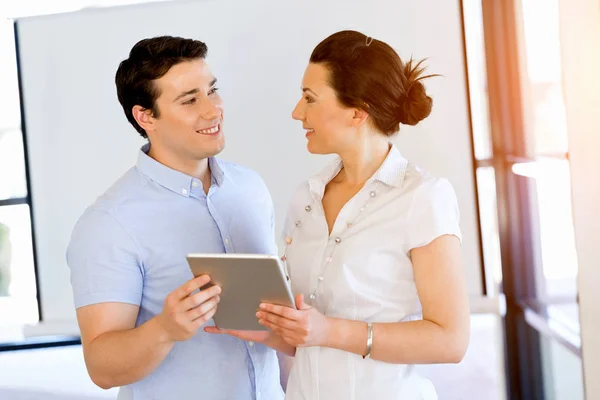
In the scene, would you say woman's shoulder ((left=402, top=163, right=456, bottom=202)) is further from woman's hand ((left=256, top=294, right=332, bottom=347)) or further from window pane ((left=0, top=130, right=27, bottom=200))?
window pane ((left=0, top=130, right=27, bottom=200))

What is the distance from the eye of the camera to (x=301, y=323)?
1644 millimetres

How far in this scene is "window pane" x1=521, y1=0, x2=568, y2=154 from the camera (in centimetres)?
242

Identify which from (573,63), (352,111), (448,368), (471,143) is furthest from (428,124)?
(352,111)

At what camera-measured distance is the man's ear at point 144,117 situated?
216cm

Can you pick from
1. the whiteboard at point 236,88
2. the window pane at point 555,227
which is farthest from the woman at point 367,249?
the whiteboard at point 236,88

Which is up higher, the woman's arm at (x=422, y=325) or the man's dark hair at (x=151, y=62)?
the man's dark hair at (x=151, y=62)

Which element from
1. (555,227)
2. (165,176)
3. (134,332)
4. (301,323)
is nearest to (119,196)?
(165,176)

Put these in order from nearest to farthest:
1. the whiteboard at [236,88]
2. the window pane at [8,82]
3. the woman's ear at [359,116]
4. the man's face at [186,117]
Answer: the woman's ear at [359,116]
the man's face at [186,117]
the whiteboard at [236,88]
the window pane at [8,82]

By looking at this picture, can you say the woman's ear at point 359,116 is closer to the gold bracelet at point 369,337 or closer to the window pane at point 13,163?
the gold bracelet at point 369,337

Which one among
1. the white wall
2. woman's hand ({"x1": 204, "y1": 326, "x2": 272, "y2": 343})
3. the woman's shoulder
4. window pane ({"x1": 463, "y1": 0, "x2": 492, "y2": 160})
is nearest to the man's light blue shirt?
woman's hand ({"x1": 204, "y1": 326, "x2": 272, "y2": 343})

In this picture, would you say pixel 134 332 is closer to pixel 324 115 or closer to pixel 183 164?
pixel 183 164

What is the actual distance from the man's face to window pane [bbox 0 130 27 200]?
2028mm

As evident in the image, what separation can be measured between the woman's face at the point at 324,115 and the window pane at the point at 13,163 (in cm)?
245

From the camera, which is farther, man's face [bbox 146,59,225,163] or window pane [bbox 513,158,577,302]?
window pane [bbox 513,158,577,302]
